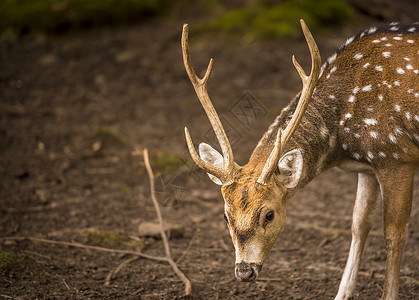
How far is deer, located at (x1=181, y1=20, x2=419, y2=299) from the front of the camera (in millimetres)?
3885

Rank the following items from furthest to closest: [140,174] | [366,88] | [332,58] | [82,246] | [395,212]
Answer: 1. [140,174]
2. [82,246]
3. [332,58]
4. [366,88]
5. [395,212]

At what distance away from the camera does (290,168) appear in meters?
4.06

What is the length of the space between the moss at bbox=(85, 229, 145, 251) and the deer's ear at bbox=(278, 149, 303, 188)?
6.14 feet

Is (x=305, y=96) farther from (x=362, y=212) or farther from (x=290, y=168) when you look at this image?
(x=362, y=212)

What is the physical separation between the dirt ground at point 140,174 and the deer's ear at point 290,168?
1.04 meters

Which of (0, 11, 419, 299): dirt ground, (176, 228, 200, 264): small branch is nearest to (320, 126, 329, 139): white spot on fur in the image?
(0, 11, 419, 299): dirt ground

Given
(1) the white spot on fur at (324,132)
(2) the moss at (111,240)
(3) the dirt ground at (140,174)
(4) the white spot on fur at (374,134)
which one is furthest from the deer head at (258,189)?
(2) the moss at (111,240)

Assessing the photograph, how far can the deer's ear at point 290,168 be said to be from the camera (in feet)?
13.1

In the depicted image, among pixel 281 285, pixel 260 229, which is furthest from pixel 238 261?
pixel 281 285

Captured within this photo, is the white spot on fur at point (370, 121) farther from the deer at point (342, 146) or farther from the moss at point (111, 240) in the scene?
the moss at point (111, 240)

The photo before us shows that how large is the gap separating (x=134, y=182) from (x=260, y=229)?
11.1 ft

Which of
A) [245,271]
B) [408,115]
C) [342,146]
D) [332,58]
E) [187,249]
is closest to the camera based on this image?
[245,271]

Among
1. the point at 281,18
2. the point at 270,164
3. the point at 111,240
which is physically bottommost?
the point at 281,18

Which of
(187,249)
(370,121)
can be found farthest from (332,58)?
(187,249)
